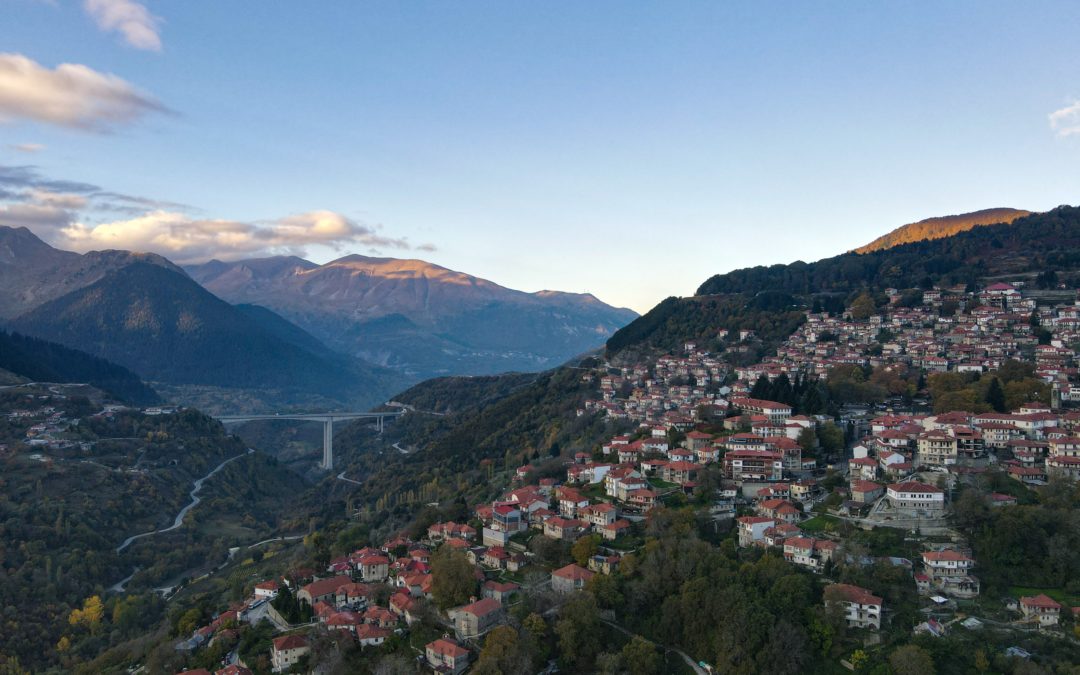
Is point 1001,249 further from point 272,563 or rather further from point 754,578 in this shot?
point 272,563

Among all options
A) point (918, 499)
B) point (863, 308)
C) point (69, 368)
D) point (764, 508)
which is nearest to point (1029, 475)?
point (918, 499)

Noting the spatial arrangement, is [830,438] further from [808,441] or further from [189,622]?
[189,622]

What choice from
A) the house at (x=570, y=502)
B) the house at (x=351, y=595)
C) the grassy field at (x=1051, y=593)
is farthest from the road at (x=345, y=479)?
the grassy field at (x=1051, y=593)

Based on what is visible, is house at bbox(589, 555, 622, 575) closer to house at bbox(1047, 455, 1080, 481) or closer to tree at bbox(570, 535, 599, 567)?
tree at bbox(570, 535, 599, 567)

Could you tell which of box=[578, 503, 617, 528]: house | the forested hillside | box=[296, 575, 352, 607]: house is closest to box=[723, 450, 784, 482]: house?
box=[578, 503, 617, 528]: house

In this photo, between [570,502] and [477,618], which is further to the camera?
[570,502]

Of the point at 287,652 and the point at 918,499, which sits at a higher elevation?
the point at 918,499
